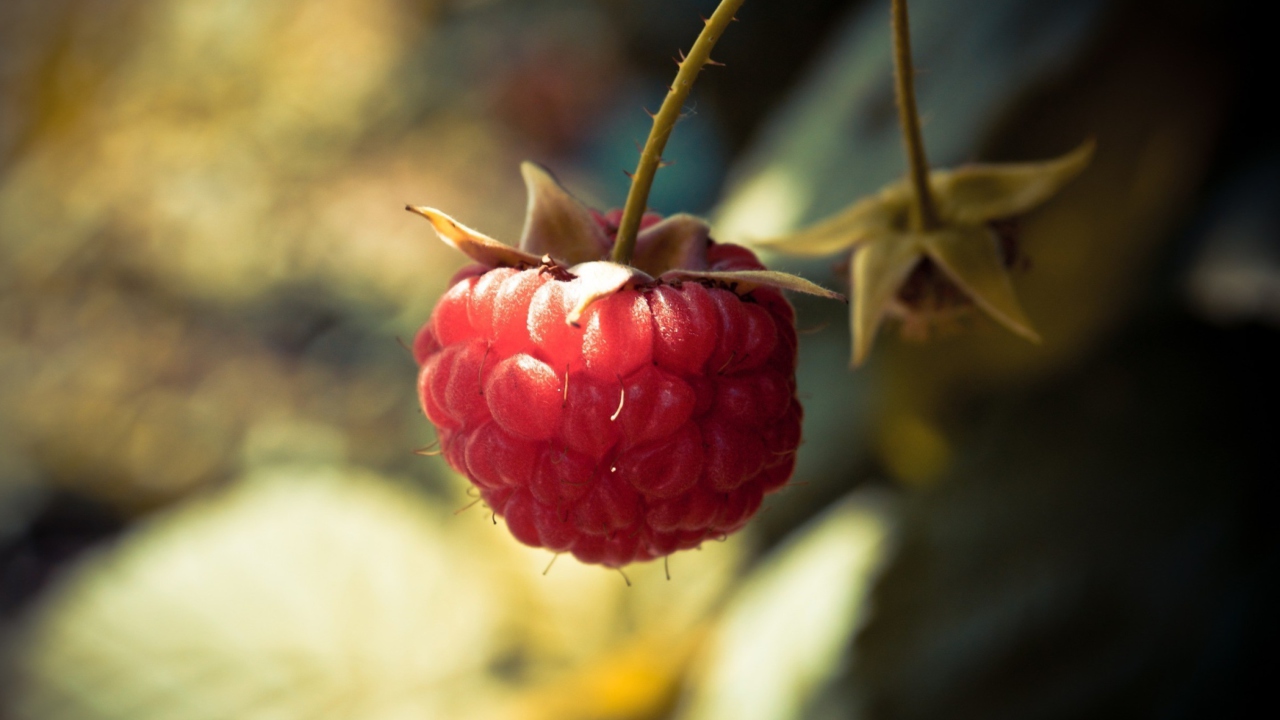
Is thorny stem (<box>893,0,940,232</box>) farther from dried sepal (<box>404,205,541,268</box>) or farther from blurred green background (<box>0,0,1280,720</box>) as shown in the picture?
dried sepal (<box>404,205,541,268</box>)

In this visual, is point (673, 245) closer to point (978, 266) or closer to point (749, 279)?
point (749, 279)

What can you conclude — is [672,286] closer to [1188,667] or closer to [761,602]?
[1188,667]

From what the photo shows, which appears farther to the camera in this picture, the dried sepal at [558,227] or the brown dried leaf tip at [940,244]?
the brown dried leaf tip at [940,244]

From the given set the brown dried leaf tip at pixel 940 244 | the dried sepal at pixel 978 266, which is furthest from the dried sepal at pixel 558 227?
the dried sepal at pixel 978 266

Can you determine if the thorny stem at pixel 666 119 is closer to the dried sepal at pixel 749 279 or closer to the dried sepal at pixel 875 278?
the dried sepal at pixel 749 279

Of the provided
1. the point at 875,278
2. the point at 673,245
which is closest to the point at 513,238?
the point at 875,278

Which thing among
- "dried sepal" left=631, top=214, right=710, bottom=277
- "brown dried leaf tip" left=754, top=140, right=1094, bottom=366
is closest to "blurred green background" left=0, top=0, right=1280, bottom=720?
"brown dried leaf tip" left=754, top=140, right=1094, bottom=366
